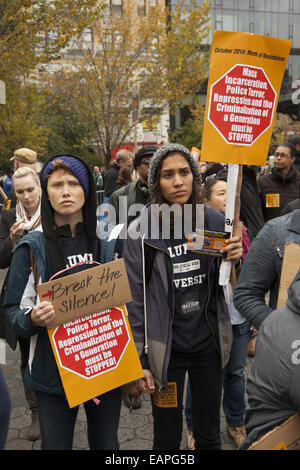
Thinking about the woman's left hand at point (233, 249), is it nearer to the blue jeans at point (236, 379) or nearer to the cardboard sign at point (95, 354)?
the cardboard sign at point (95, 354)

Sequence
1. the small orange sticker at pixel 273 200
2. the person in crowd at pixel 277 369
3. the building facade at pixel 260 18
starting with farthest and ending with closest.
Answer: the building facade at pixel 260 18
the small orange sticker at pixel 273 200
the person in crowd at pixel 277 369

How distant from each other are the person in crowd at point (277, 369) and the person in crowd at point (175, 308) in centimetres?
91

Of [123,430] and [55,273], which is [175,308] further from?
[123,430]

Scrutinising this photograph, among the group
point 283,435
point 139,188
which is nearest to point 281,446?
point 283,435

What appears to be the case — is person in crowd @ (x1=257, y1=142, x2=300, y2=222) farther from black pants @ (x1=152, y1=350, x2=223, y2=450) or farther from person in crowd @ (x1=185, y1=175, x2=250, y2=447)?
black pants @ (x1=152, y1=350, x2=223, y2=450)

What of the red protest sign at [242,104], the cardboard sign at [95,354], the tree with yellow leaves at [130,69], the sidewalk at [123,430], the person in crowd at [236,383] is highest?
the tree with yellow leaves at [130,69]

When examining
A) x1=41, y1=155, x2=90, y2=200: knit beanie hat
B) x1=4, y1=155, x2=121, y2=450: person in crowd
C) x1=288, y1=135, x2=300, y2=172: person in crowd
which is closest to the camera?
x1=4, y1=155, x2=121, y2=450: person in crowd

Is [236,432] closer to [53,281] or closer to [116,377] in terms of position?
[116,377]

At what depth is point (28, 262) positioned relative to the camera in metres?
2.15

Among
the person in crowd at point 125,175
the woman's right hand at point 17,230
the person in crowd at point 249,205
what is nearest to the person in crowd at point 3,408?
the woman's right hand at point 17,230

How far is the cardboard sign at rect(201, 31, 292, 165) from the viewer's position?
93.7 inches

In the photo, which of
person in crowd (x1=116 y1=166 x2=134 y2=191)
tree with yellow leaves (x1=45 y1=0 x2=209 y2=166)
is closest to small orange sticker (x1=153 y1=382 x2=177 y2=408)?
person in crowd (x1=116 y1=166 x2=134 y2=191)

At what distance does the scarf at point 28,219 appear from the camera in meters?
3.13

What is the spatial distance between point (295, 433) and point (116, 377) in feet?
3.25
